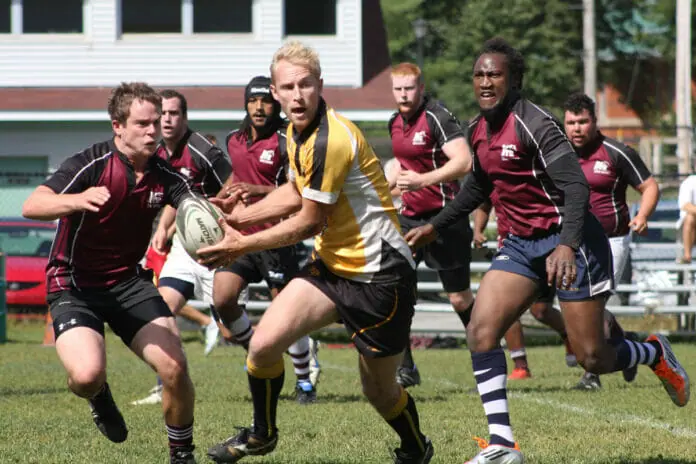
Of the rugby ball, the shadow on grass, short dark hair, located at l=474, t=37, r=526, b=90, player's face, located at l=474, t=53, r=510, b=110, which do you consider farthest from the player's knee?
the rugby ball

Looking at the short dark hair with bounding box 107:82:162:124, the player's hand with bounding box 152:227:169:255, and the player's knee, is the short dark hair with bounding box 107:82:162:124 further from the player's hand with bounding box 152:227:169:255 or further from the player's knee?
the player's knee

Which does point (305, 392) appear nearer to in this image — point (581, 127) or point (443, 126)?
point (443, 126)

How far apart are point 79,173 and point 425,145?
410 cm

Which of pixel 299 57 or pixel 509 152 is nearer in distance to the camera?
pixel 299 57

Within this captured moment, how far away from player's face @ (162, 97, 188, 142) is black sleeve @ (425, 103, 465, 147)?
2.07 m

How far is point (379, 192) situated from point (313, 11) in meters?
19.4

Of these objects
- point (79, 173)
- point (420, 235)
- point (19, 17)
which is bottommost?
point (420, 235)

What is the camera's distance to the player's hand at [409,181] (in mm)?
8391

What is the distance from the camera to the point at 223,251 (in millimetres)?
5688

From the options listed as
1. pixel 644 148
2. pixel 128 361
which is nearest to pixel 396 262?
pixel 128 361

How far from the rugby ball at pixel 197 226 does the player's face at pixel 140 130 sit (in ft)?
1.28

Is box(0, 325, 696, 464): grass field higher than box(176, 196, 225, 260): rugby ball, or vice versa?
box(176, 196, 225, 260): rugby ball

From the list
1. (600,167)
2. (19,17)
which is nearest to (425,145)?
(600,167)

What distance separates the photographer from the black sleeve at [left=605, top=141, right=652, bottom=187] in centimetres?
991
